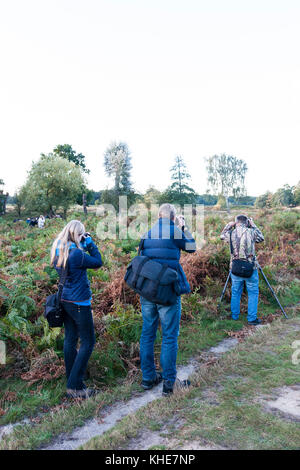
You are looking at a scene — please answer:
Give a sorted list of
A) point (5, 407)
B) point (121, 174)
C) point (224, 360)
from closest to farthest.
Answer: point (5, 407)
point (224, 360)
point (121, 174)

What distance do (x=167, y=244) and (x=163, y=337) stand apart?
1164 mm

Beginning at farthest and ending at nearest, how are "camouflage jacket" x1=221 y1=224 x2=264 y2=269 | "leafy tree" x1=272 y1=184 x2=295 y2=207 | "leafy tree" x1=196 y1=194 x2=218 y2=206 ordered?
"leafy tree" x1=196 y1=194 x2=218 y2=206 < "leafy tree" x1=272 y1=184 x2=295 y2=207 < "camouflage jacket" x1=221 y1=224 x2=264 y2=269

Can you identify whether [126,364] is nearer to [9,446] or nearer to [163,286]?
[163,286]

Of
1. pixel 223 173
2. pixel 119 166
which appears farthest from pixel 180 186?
pixel 223 173

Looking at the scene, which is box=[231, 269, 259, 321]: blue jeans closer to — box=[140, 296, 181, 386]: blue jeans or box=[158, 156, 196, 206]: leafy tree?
box=[140, 296, 181, 386]: blue jeans

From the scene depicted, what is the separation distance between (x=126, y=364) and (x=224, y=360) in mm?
1442

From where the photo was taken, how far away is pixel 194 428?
3.15 metres

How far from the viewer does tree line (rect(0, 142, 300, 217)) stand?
134 ft

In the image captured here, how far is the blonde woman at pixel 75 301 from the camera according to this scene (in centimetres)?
413

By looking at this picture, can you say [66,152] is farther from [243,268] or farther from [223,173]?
[243,268]

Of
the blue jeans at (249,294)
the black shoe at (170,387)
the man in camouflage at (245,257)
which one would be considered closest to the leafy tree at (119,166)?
the man in camouflage at (245,257)

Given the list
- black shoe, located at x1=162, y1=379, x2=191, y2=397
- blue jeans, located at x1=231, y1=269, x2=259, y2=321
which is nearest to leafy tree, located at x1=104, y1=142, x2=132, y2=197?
blue jeans, located at x1=231, y1=269, x2=259, y2=321

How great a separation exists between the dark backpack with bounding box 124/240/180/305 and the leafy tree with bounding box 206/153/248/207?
6069 centimetres

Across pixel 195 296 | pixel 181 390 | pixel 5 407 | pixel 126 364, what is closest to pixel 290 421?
pixel 181 390
